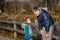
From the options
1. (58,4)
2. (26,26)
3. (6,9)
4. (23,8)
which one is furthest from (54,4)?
(26,26)

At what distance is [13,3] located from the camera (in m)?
28.2

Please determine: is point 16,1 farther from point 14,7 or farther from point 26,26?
point 26,26

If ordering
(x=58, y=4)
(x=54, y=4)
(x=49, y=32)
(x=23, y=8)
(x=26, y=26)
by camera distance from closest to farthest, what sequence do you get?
1. (x=49, y=32)
2. (x=26, y=26)
3. (x=58, y=4)
4. (x=54, y=4)
5. (x=23, y=8)

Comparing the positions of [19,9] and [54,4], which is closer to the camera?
[54,4]

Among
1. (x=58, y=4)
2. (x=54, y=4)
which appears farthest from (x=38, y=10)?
(x=54, y=4)

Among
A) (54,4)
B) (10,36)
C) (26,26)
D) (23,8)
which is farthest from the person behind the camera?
(23,8)

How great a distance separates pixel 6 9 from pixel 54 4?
626 centimetres

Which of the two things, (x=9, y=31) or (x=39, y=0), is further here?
(x=39, y=0)

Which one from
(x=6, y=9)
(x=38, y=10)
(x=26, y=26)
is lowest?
A: (x=6, y=9)

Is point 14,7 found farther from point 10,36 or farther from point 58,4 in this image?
point 10,36

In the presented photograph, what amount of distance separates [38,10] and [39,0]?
64.8 ft

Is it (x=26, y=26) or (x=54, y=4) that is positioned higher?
(x=26, y=26)

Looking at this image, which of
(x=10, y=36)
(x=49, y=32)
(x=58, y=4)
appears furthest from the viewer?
(x=58, y=4)

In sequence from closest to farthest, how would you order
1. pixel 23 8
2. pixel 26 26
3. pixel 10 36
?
pixel 26 26 < pixel 10 36 < pixel 23 8
